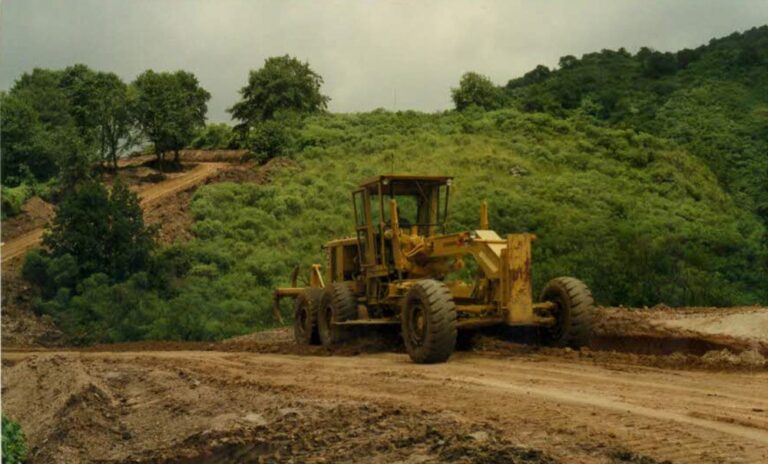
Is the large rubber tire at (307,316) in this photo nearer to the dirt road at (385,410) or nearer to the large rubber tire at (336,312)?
the large rubber tire at (336,312)

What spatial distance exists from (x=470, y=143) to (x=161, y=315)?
2310cm

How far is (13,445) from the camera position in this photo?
1034cm

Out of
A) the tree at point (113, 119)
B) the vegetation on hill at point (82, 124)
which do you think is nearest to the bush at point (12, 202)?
the vegetation on hill at point (82, 124)

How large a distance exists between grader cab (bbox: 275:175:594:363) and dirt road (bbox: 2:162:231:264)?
657 inches

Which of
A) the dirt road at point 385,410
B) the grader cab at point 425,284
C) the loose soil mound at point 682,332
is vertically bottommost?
the dirt road at point 385,410

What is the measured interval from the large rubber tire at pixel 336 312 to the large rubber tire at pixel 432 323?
256 centimetres

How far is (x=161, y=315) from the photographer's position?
25312 millimetres

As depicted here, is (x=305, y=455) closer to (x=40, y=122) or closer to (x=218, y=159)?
(x=40, y=122)

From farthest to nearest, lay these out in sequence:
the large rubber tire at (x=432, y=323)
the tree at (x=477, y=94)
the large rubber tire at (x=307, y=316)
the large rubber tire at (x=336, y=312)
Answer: the tree at (x=477, y=94) → the large rubber tire at (x=307, y=316) → the large rubber tire at (x=336, y=312) → the large rubber tire at (x=432, y=323)

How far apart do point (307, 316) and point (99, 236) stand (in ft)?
38.3

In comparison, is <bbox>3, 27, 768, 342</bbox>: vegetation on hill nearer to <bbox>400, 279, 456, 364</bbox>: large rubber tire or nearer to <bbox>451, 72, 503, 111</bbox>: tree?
<bbox>451, 72, 503, 111</bbox>: tree

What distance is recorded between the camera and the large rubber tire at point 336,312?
1652 cm

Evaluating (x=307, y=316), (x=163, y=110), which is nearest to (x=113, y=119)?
(x=163, y=110)

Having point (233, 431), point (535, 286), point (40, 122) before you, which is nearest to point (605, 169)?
point (535, 286)
